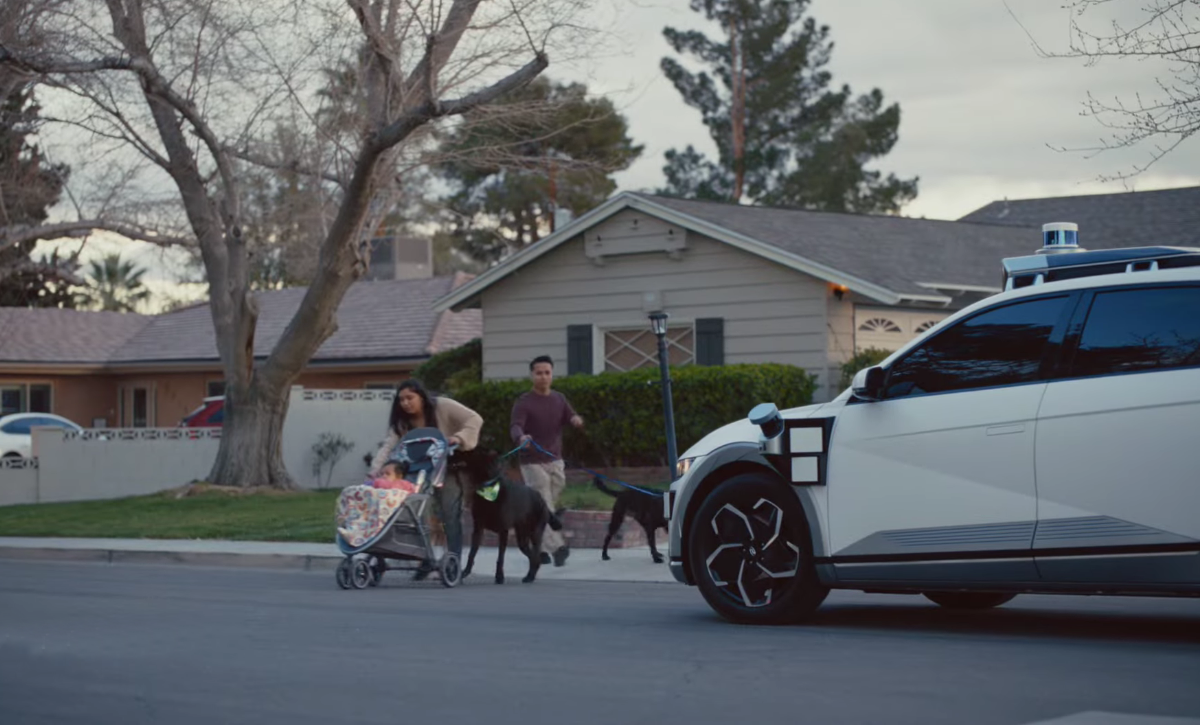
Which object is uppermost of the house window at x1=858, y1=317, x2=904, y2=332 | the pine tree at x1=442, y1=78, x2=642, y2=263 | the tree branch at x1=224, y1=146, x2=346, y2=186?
the pine tree at x1=442, y1=78, x2=642, y2=263

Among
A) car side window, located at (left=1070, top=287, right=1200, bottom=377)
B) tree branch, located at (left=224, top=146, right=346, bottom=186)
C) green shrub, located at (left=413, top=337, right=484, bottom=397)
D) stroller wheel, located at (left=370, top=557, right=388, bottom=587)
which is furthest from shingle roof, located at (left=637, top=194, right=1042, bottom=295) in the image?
car side window, located at (left=1070, top=287, right=1200, bottom=377)

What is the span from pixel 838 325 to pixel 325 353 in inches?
771

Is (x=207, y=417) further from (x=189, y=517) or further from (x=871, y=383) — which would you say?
(x=871, y=383)

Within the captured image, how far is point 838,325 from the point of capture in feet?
73.8

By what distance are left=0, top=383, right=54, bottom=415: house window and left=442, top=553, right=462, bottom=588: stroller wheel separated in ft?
109

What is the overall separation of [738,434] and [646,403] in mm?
12502

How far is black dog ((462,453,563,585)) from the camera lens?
13.6m

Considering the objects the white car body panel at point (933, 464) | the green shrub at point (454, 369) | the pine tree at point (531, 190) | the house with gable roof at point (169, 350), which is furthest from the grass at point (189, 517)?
the pine tree at point (531, 190)

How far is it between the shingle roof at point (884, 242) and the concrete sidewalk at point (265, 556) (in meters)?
7.71

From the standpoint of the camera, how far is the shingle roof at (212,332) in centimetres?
3909

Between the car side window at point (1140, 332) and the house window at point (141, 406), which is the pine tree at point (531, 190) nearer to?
the house window at point (141, 406)

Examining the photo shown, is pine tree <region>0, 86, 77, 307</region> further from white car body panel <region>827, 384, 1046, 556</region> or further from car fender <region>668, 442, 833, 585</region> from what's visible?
white car body panel <region>827, 384, 1046, 556</region>

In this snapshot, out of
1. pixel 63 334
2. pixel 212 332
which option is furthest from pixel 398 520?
pixel 63 334

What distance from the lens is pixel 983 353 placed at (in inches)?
346
